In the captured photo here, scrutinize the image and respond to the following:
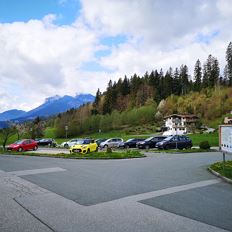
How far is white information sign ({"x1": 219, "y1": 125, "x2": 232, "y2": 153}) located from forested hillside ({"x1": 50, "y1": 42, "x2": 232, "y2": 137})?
94844 millimetres

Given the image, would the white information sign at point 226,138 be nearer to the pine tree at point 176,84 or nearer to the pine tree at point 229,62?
the pine tree at point 229,62

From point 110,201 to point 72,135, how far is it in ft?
335

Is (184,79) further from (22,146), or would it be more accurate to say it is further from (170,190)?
(170,190)

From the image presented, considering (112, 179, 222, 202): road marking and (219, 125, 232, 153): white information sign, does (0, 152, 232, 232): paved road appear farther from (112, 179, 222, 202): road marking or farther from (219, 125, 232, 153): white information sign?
(219, 125, 232, 153): white information sign

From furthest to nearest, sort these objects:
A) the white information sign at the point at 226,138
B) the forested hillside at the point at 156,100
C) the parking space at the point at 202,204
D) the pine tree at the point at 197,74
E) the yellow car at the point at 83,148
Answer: the pine tree at the point at 197,74 < the forested hillside at the point at 156,100 < the yellow car at the point at 83,148 < the white information sign at the point at 226,138 < the parking space at the point at 202,204

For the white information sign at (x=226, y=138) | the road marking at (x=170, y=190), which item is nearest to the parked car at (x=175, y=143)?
the white information sign at (x=226, y=138)

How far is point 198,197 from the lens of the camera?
9.91 metres

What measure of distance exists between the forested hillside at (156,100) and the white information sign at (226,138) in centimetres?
9484

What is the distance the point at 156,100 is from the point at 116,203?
148m

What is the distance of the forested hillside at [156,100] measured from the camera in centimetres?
12188

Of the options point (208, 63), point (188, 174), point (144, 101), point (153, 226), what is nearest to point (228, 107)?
point (208, 63)

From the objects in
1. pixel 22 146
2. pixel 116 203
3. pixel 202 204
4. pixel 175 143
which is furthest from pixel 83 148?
pixel 202 204

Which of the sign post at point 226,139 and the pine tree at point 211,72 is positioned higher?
the pine tree at point 211,72

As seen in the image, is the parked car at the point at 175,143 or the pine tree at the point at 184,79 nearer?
the parked car at the point at 175,143
